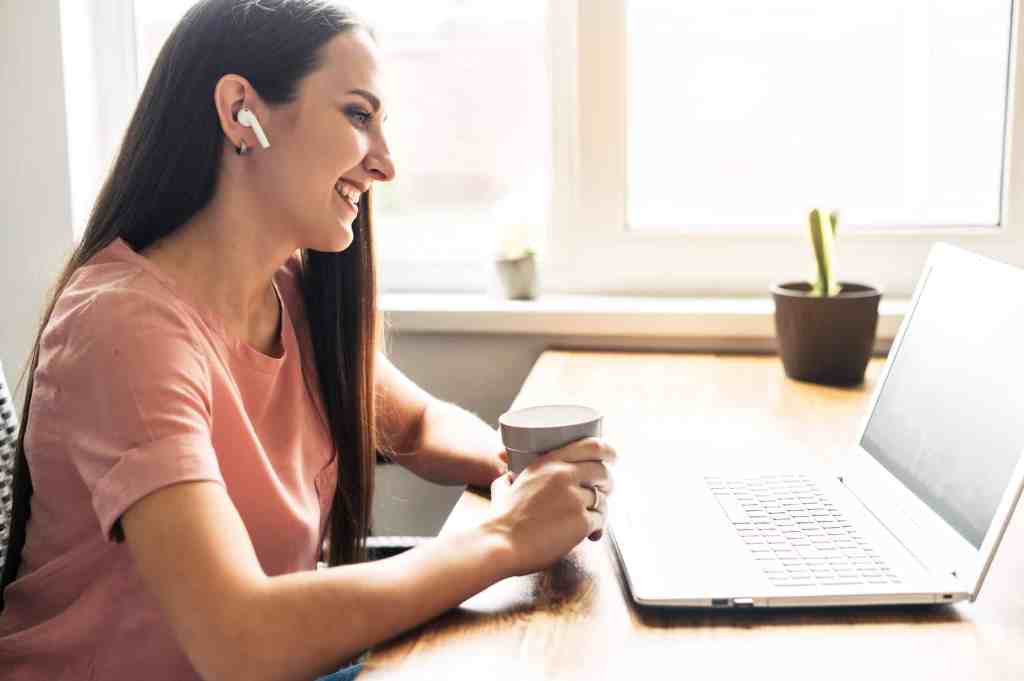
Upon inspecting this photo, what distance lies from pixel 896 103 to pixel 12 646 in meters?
1.62

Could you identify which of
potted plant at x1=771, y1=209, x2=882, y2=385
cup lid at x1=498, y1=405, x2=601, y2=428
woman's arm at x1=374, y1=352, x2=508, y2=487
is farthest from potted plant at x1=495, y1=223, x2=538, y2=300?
cup lid at x1=498, y1=405, x2=601, y2=428

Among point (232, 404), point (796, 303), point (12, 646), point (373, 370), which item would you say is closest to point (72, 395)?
point (232, 404)

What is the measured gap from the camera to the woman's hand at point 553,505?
3.14 ft

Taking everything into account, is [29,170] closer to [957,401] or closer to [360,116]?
[360,116]

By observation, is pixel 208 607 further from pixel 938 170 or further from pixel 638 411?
pixel 938 170

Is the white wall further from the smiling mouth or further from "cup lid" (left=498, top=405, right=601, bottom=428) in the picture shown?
"cup lid" (left=498, top=405, right=601, bottom=428)

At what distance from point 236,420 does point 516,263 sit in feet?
3.28

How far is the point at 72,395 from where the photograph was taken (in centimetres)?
95

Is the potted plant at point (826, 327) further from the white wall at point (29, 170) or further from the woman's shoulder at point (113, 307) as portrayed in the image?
the white wall at point (29, 170)

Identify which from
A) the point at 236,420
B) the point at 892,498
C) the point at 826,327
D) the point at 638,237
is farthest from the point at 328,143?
the point at 638,237

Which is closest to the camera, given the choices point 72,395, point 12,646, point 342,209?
point 72,395

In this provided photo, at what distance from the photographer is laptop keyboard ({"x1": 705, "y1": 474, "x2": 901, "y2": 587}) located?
3.03ft

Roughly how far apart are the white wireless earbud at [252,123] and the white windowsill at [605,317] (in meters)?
0.85

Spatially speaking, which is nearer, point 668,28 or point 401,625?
point 401,625
